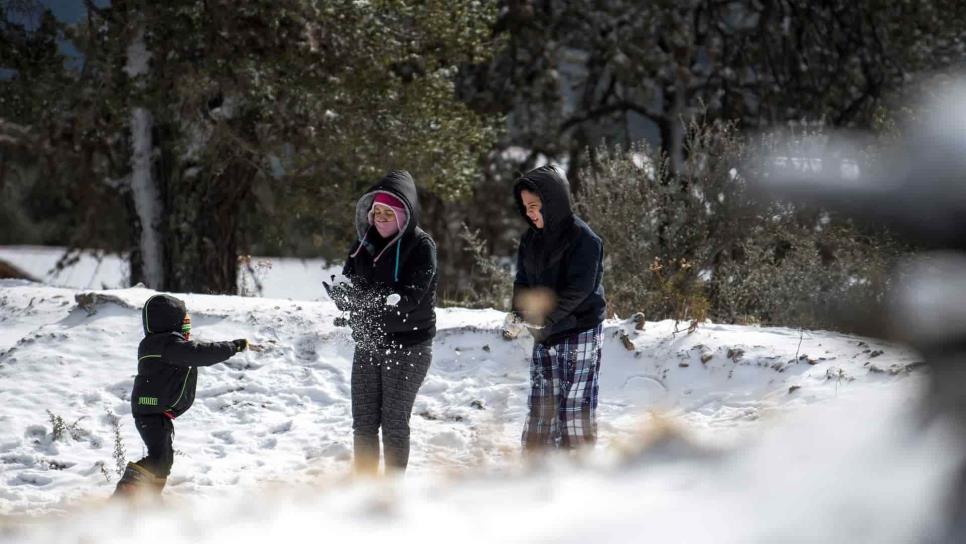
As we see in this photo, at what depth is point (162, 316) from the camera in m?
4.70

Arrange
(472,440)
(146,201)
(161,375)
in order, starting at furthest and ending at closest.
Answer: (146,201)
(472,440)
(161,375)

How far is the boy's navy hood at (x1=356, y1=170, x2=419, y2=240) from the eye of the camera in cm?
471

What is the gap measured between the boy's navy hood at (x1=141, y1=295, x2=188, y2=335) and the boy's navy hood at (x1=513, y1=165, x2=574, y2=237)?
65.1 inches

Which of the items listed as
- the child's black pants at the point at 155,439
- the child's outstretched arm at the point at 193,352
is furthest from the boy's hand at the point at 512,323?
the child's black pants at the point at 155,439

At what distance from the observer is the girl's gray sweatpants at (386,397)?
4.69 m

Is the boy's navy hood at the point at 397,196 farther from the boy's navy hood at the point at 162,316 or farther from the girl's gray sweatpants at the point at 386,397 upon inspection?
the boy's navy hood at the point at 162,316

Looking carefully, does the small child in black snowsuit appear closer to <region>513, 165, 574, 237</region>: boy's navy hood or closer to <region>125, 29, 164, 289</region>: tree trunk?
<region>513, 165, 574, 237</region>: boy's navy hood

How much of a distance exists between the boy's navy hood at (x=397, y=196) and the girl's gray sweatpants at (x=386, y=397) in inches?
22.2

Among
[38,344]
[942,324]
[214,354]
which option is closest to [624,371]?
[214,354]

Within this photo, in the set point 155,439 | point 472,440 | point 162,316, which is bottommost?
point 472,440

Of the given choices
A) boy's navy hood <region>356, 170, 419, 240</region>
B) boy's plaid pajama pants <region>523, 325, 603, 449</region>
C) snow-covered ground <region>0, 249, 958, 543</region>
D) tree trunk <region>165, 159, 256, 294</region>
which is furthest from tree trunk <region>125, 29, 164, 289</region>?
boy's plaid pajama pants <region>523, 325, 603, 449</region>

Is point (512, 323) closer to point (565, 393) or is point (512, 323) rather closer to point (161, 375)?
point (565, 393)

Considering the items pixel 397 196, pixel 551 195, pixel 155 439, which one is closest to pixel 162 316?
pixel 155 439

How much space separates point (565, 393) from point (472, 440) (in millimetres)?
1534
